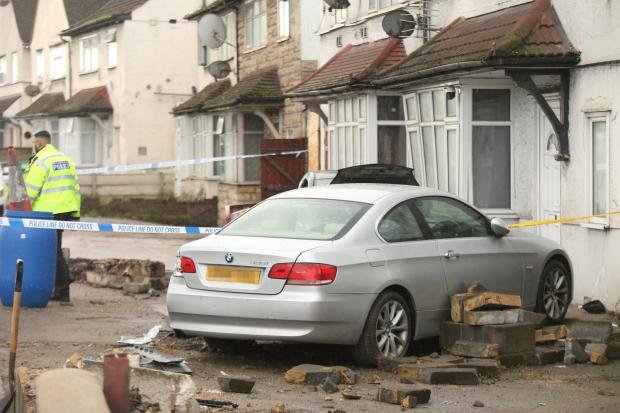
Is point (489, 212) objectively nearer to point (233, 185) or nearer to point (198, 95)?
point (233, 185)

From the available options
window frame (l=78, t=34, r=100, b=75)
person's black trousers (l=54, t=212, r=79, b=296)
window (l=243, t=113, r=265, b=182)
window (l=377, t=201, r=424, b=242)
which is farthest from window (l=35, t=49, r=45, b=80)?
window (l=377, t=201, r=424, b=242)

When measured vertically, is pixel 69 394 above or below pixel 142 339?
above

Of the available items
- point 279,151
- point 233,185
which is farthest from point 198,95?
point 279,151

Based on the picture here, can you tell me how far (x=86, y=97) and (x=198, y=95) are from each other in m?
9.98

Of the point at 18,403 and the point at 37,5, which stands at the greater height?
the point at 37,5

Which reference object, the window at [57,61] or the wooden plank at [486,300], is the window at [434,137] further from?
the window at [57,61]

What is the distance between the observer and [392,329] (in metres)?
10.4

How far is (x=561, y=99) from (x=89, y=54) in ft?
110

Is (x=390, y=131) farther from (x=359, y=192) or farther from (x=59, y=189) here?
(x=359, y=192)

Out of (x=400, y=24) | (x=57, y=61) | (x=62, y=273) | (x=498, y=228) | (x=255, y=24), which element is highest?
(x=57, y=61)

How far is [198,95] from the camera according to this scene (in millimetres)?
36781

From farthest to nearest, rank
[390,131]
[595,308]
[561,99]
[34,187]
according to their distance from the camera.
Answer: [390,131] < [561,99] < [34,187] < [595,308]

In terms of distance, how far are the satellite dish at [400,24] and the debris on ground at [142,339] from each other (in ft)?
31.0

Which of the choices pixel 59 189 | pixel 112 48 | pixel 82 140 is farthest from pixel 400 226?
pixel 82 140
